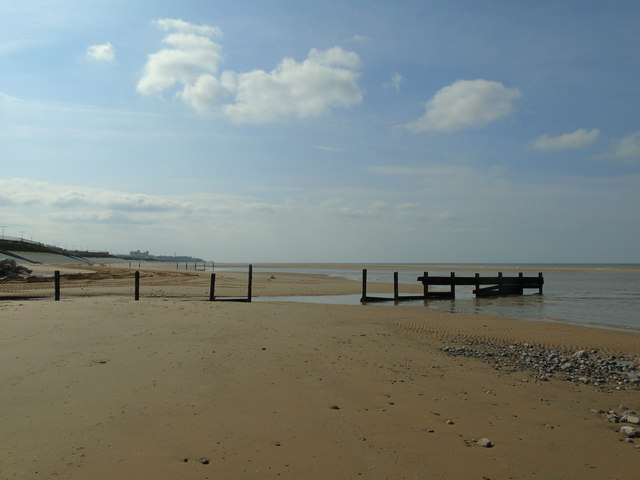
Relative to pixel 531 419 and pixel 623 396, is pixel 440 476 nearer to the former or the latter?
pixel 531 419

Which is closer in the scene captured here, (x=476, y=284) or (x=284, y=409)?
(x=284, y=409)

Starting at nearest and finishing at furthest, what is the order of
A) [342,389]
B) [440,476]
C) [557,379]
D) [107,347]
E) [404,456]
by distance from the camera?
1. [440,476]
2. [404,456]
3. [342,389]
4. [557,379]
5. [107,347]

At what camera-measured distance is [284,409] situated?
222 inches

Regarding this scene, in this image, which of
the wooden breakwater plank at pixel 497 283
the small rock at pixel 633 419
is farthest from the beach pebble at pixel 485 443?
the wooden breakwater plank at pixel 497 283

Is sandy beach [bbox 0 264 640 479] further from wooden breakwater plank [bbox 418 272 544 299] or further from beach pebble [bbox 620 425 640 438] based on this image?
wooden breakwater plank [bbox 418 272 544 299]

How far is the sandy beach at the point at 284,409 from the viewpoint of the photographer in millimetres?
4227

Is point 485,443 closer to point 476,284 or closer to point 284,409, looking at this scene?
point 284,409

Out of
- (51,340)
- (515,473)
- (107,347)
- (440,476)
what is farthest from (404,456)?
(51,340)

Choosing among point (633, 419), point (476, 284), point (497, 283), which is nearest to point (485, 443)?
point (633, 419)

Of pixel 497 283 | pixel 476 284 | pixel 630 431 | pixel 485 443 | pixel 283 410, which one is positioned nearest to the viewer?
pixel 485 443

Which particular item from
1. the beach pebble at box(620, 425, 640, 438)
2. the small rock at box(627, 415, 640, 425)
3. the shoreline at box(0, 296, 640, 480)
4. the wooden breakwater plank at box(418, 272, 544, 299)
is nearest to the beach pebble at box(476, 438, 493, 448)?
the shoreline at box(0, 296, 640, 480)

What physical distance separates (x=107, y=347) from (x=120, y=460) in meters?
5.01

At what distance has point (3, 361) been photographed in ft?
23.9

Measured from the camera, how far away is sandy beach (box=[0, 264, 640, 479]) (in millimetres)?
4227
